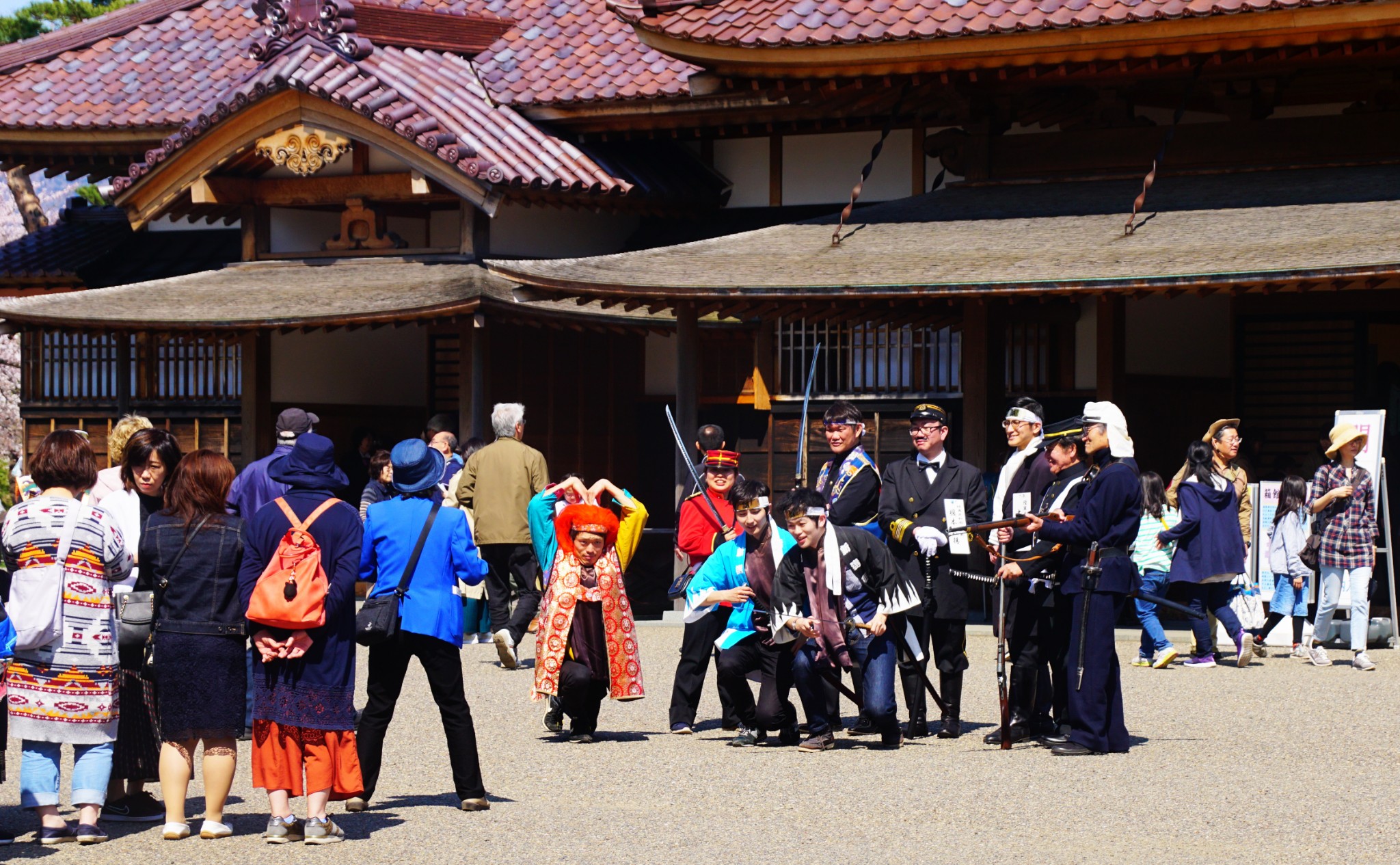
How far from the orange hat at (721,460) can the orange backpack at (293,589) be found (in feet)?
12.3

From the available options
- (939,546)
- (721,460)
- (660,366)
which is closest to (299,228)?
(660,366)

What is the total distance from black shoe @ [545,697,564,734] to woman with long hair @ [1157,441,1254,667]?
4.68m

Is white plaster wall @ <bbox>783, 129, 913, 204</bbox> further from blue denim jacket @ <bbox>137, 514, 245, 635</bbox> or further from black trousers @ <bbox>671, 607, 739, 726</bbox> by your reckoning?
blue denim jacket @ <bbox>137, 514, 245, 635</bbox>

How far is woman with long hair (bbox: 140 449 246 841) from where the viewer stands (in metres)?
6.74

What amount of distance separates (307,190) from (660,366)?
3754 mm

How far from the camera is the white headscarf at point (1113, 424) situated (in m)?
8.67

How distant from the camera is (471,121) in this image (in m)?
16.7

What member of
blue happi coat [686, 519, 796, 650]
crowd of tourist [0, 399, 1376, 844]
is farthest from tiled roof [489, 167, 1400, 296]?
blue happi coat [686, 519, 796, 650]

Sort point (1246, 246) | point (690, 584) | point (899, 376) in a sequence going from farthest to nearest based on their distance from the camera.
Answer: point (899, 376), point (1246, 246), point (690, 584)

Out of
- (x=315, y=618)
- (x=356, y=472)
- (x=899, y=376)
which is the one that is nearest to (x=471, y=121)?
(x=356, y=472)

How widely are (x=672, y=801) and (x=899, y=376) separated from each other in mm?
8051

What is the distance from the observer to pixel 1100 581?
861cm

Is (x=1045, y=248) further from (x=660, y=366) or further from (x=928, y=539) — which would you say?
(x=928, y=539)

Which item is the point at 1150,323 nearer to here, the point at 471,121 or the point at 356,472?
the point at 471,121
